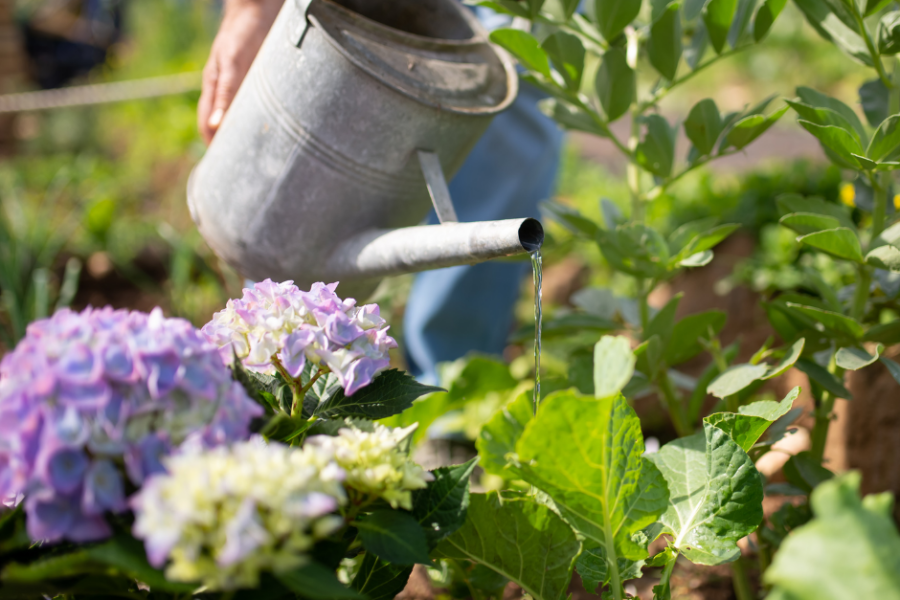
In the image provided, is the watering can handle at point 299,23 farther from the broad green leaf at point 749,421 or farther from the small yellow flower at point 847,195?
the small yellow flower at point 847,195

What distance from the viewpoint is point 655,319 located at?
109 cm

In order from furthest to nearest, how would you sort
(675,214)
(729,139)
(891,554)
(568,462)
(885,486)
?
(675,214), (885,486), (729,139), (568,462), (891,554)

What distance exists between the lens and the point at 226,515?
1.65 ft

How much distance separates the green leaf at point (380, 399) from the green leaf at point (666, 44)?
0.63 metres

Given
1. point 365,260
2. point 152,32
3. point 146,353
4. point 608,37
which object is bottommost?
point 152,32

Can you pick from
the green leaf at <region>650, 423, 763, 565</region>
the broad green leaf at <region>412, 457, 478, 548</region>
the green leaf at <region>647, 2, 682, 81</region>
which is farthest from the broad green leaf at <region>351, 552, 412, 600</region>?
the green leaf at <region>647, 2, 682, 81</region>

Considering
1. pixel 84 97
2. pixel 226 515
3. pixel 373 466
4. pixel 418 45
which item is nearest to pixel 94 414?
pixel 226 515

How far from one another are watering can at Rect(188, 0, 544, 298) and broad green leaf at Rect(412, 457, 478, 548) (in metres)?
0.30

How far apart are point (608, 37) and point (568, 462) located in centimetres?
69

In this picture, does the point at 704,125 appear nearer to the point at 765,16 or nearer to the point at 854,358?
the point at 765,16

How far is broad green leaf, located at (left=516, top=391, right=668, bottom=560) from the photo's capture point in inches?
26.9

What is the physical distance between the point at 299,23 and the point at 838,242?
82 centimetres

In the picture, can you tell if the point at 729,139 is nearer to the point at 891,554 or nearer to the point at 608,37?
the point at 608,37

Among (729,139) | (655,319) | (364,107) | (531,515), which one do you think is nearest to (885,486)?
(655,319)
